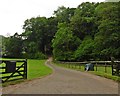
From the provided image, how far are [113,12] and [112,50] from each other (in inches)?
255

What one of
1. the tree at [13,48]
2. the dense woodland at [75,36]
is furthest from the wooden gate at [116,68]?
the tree at [13,48]

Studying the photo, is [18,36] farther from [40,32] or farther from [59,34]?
[59,34]

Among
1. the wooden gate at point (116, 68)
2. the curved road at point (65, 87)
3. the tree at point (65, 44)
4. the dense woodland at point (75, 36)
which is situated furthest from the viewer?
the tree at point (65, 44)

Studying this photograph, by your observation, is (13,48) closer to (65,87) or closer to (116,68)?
(116,68)

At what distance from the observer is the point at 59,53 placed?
79938mm

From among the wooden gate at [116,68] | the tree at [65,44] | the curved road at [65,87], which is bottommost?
the curved road at [65,87]

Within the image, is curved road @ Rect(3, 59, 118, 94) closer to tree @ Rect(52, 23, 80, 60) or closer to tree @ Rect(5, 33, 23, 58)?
tree @ Rect(52, 23, 80, 60)

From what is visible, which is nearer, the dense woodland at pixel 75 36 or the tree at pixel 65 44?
the dense woodland at pixel 75 36

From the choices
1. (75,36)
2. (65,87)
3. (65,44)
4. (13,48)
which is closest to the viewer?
(65,87)

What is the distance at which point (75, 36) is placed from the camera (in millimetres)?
78688

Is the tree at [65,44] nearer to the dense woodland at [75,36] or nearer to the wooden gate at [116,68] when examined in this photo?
the dense woodland at [75,36]

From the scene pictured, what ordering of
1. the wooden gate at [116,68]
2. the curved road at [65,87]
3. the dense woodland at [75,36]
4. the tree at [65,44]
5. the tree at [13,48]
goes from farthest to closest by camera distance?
the tree at [13,48], the tree at [65,44], the dense woodland at [75,36], the wooden gate at [116,68], the curved road at [65,87]

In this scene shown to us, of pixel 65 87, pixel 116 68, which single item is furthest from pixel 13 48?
pixel 65 87

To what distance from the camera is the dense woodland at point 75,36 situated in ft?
176
